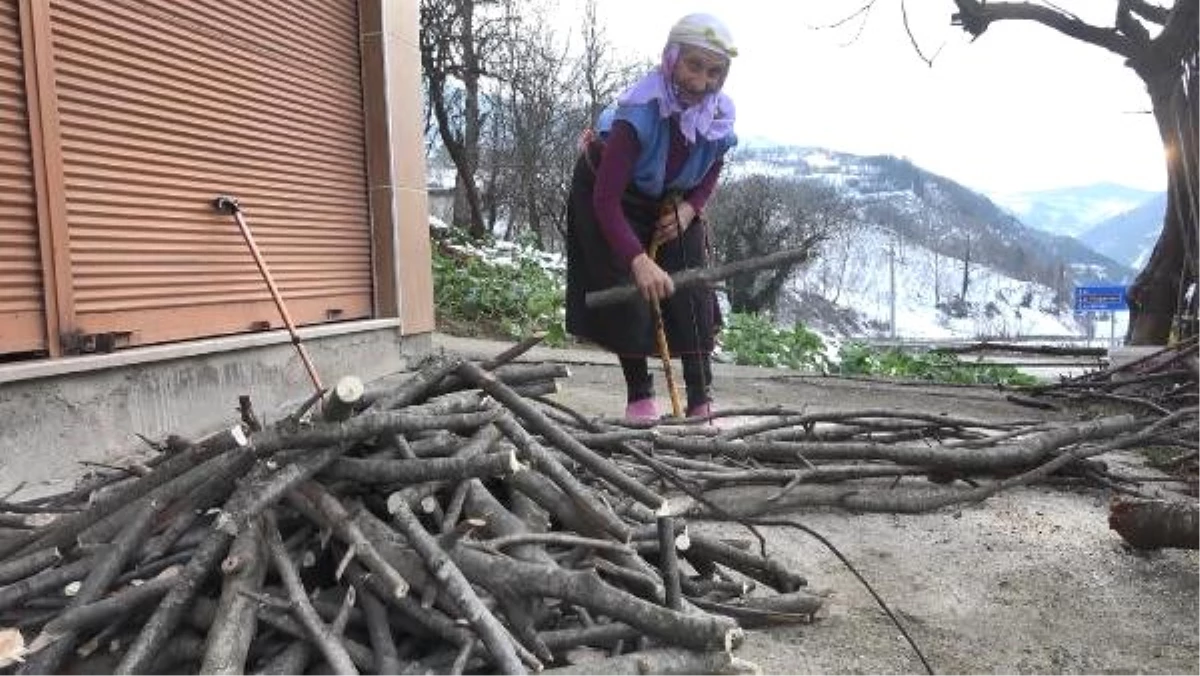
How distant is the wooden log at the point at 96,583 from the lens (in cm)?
155

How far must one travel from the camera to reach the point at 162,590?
5.37ft

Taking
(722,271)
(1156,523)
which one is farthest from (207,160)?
(1156,523)

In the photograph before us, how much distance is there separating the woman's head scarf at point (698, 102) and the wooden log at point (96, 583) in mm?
2334

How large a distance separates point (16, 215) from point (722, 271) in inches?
108

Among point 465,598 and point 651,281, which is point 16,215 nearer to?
point 651,281

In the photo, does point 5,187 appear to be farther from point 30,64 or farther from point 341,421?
point 341,421

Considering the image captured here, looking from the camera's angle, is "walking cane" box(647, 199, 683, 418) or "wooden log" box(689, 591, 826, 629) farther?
"walking cane" box(647, 199, 683, 418)

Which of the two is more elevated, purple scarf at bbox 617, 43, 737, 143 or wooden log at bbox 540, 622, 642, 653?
purple scarf at bbox 617, 43, 737, 143

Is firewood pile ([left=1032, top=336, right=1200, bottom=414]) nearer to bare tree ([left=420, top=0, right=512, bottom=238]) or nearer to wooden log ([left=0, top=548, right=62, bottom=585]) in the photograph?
wooden log ([left=0, top=548, right=62, bottom=585])

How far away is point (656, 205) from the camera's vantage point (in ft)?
12.9

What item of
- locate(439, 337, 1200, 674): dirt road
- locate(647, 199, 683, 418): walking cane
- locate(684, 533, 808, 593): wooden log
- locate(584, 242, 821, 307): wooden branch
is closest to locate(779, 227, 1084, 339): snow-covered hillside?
locate(647, 199, 683, 418): walking cane

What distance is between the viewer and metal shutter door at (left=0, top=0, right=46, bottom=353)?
367cm

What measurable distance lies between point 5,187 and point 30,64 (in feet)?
1.71

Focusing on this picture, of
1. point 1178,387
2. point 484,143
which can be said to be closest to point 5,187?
point 1178,387
